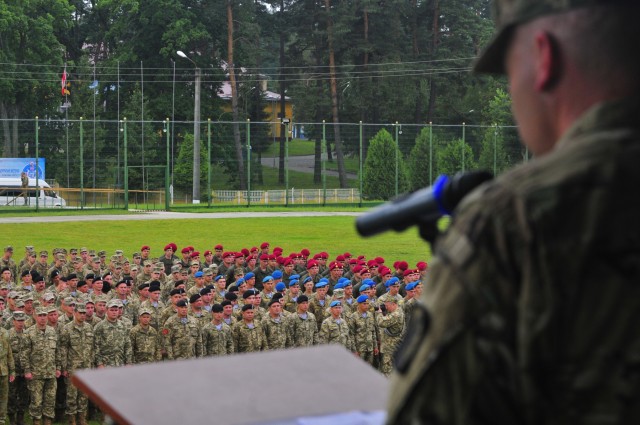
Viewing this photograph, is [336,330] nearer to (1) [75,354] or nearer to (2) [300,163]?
(1) [75,354]

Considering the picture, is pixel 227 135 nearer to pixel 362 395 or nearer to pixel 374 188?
pixel 374 188

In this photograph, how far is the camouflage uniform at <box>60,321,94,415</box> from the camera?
43.7 feet

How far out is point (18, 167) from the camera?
→ 148 ft

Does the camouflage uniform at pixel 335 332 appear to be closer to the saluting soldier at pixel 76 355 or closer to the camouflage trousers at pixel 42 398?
the saluting soldier at pixel 76 355

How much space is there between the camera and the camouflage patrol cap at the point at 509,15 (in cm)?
A: 143

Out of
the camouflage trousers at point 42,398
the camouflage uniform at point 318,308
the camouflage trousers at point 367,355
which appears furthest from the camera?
the camouflage uniform at point 318,308

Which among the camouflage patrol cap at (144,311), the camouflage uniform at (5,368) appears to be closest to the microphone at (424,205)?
the camouflage uniform at (5,368)

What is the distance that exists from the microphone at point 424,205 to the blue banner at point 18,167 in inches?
1712

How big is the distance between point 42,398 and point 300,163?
188ft

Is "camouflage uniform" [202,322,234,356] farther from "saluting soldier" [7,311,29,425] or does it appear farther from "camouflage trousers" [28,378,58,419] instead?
"saluting soldier" [7,311,29,425]

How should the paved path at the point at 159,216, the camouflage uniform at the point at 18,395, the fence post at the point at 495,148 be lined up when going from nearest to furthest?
1. the camouflage uniform at the point at 18,395
2. the paved path at the point at 159,216
3. the fence post at the point at 495,148

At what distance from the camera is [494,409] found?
1308mm

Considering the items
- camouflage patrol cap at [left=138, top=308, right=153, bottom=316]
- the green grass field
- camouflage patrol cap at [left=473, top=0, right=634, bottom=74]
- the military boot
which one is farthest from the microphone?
the green grass field

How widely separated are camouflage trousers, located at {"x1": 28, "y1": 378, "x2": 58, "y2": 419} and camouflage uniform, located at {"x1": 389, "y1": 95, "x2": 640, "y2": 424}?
1246 cm
